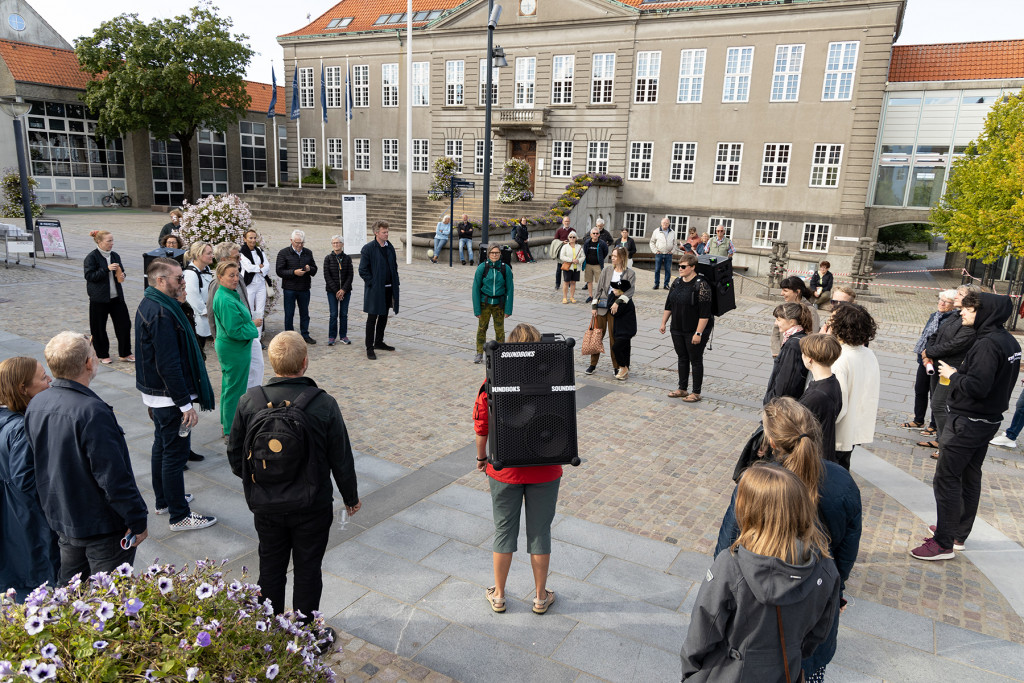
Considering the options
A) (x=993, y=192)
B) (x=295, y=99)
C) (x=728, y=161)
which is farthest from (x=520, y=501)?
(x=295, y=99)

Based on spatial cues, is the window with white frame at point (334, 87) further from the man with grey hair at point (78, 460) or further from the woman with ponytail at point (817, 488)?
the woman with ponytail at point (817, 488)

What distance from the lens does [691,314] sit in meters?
8.78

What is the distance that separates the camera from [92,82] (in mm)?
36031

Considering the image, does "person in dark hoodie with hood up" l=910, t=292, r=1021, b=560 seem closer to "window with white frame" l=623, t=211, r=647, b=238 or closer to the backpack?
the backpack

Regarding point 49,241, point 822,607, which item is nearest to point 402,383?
point 822,607

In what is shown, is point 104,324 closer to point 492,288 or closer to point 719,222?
point 492,288

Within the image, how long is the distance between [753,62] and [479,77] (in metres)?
14.5

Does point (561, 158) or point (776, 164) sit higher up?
point (561, 158)

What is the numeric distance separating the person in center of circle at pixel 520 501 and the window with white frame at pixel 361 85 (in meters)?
40.4

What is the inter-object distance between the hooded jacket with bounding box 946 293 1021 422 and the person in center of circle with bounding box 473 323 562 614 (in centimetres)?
332

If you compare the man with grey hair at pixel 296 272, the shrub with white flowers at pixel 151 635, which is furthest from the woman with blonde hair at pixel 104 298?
the shrub with white flowers at pixel 151 635

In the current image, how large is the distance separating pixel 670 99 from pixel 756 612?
3296 cm

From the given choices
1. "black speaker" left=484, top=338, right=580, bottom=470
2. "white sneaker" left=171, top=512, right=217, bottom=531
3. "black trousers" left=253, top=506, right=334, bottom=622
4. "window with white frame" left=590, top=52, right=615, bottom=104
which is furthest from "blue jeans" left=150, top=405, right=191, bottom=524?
"window with white frame" left=590, top=52, right=615, bottom=104

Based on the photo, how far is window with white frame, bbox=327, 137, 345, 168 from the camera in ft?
140
